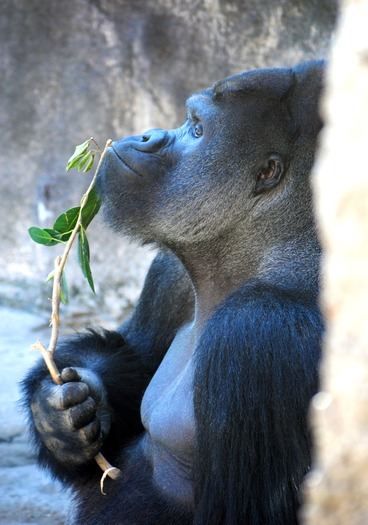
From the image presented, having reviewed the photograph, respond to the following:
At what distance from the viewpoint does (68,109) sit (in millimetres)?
6195

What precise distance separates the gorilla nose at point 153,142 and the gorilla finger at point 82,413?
835mm

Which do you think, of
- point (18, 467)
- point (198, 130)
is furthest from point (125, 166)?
point (18, 467)

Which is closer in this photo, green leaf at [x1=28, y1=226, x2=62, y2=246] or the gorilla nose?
the gorilla nose

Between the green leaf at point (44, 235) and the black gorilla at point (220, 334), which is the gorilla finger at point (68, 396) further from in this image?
the green leaf at point (44, 235)

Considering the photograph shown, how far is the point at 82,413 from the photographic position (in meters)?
2.96

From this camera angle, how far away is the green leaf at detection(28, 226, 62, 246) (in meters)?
3.29

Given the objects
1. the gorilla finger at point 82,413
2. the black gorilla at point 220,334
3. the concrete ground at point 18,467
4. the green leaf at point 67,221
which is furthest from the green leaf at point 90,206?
the concrete ground at point 18,467

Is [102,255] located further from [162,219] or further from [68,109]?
[162,219]

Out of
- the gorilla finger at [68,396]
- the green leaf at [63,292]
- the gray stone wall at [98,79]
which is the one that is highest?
the gray stone wall at [98,79]

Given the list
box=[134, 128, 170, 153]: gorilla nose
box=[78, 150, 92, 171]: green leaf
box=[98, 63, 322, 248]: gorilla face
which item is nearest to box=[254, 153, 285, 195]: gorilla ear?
box=[98, 63, 322, 248]: gorilla face

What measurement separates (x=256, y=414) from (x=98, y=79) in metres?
4.10

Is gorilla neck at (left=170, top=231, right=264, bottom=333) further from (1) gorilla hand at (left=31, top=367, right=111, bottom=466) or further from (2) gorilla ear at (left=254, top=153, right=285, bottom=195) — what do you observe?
(1) gorilla hand at (left=31, top=367, right=111, bottom=466)

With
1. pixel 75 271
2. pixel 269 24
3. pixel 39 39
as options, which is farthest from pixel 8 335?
pixel 269 24

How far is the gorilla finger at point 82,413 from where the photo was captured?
2.95 meters
